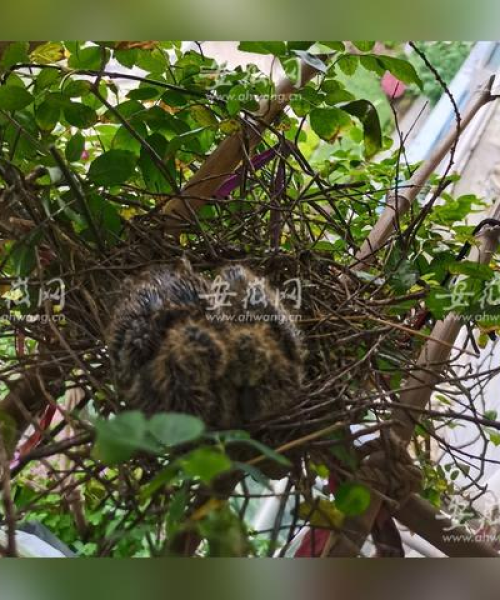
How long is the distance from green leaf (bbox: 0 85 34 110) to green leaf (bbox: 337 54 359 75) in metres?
0.35

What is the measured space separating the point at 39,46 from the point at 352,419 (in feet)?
1.81

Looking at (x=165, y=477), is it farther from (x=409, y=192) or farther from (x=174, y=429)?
(x=409, y=192)

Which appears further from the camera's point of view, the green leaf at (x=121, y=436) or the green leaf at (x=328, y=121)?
the green leaf at (x=328, y=121)

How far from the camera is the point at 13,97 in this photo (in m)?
0.74

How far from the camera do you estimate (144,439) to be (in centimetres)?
46

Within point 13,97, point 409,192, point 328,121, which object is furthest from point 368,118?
point 13,97

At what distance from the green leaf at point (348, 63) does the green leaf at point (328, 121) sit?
0.14 feet

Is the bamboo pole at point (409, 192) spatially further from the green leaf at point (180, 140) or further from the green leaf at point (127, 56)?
the green leaf at point (127, 56)

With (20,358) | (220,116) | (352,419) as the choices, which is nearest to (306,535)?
(352,419)

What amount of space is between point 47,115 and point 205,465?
481mm

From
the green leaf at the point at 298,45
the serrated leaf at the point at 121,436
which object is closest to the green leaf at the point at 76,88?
the green leaf at the point at 298,45

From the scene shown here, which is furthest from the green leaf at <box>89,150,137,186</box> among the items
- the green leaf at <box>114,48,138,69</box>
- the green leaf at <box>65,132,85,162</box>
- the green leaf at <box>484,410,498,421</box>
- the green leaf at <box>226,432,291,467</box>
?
the green leaf at <box>484,410,498,421</box>

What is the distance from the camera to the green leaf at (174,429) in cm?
46
